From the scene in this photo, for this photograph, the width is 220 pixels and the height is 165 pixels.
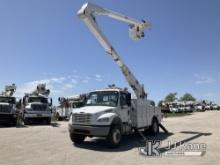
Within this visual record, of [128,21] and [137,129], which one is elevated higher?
[128,21]

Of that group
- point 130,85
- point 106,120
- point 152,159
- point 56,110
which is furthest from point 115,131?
point 56,110

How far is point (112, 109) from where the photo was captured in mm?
12820

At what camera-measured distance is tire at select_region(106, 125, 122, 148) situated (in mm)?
12086

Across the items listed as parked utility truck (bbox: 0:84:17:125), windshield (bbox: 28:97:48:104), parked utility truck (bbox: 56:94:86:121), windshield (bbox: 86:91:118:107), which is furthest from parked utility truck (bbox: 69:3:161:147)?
parked utility truck (bbox: 56:94:86:121)

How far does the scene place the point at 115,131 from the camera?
40.8 feet

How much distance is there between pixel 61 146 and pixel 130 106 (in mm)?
3923

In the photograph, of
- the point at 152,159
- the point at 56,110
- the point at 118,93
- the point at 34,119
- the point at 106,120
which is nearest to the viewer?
the point at 152,159

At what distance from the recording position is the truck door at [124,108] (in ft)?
44.4

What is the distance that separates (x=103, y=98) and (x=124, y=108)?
1.07 m

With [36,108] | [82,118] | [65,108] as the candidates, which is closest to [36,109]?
[36,108]

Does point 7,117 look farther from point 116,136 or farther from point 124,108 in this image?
point 116,136

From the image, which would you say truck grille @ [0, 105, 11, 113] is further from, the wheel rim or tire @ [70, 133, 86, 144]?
the wheel rim

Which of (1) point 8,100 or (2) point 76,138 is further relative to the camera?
(1) point 8,100

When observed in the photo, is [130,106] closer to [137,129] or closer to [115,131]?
[137,129]
